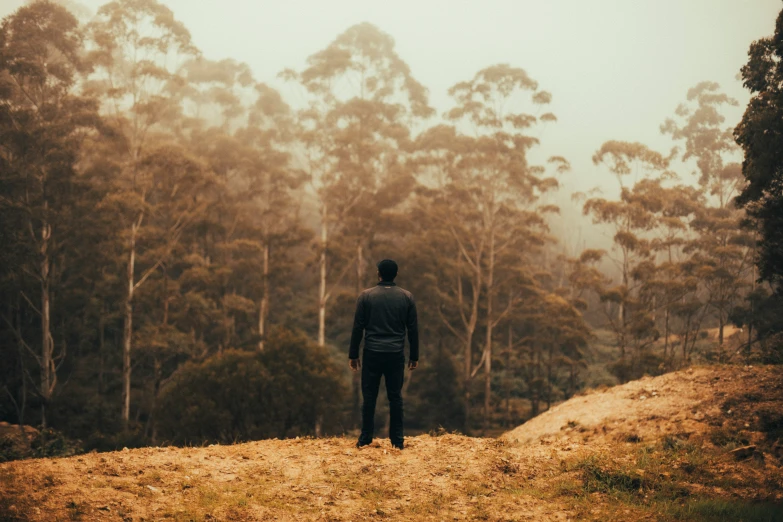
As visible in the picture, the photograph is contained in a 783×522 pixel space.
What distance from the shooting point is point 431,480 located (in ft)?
17.6

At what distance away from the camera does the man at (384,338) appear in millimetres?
5996

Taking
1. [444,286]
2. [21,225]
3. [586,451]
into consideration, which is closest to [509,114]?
[444,286]

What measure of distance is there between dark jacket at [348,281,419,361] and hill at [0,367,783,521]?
47.1 inches

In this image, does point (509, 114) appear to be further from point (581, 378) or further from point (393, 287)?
point (393, 287)

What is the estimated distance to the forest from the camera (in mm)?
22109

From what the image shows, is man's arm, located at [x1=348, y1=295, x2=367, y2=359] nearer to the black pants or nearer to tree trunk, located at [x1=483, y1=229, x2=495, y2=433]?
the black pants

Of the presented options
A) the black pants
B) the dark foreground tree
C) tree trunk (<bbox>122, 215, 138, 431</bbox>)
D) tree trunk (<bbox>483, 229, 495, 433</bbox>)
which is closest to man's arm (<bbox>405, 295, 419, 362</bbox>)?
the black pants

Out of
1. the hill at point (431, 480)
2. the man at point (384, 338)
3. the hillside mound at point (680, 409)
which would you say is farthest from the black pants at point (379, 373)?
the hillside mound at point (680, 409)

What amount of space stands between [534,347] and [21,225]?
2765cm

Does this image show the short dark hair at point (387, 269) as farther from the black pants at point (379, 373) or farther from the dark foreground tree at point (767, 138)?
the dark foreground tree at point (767, 138)

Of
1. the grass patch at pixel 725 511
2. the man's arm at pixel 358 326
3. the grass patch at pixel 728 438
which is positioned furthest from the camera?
the grass patch at pixel 728 438

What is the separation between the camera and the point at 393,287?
242 inches

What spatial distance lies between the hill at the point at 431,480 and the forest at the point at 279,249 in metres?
12.0

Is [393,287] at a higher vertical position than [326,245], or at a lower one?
lower
